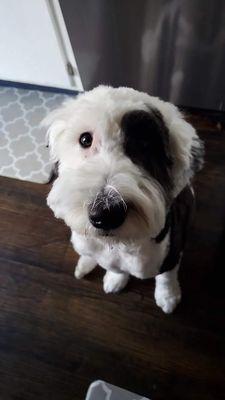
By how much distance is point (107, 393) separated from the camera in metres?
1.20

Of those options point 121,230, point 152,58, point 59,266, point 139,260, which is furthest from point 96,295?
point 152,58

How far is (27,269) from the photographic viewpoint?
153cm

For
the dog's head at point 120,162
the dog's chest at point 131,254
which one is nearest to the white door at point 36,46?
the dog's head at point 120,162

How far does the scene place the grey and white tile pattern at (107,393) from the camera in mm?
Result: 1191

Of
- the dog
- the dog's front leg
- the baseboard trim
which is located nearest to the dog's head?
the dog

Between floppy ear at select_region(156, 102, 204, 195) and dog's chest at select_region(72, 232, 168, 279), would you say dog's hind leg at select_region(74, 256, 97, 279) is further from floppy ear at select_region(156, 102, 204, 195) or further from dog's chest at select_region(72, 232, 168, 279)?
floppy ear at select_region(156, 102, 204, 195)

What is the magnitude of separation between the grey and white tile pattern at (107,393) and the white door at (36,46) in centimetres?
144

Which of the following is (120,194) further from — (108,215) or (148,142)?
(148,142)

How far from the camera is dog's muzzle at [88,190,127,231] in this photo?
0.70m

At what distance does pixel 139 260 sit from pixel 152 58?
3.52 ft

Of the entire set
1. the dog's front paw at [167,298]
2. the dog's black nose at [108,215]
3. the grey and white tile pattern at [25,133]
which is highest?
the dog's black nose at [108,215]

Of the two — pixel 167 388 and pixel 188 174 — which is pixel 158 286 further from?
pixel 188 174

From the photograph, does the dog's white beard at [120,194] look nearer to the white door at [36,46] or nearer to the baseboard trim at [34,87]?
the white door at [36,46]

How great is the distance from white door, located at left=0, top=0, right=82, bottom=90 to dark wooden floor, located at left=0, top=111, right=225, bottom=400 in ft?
2.68
